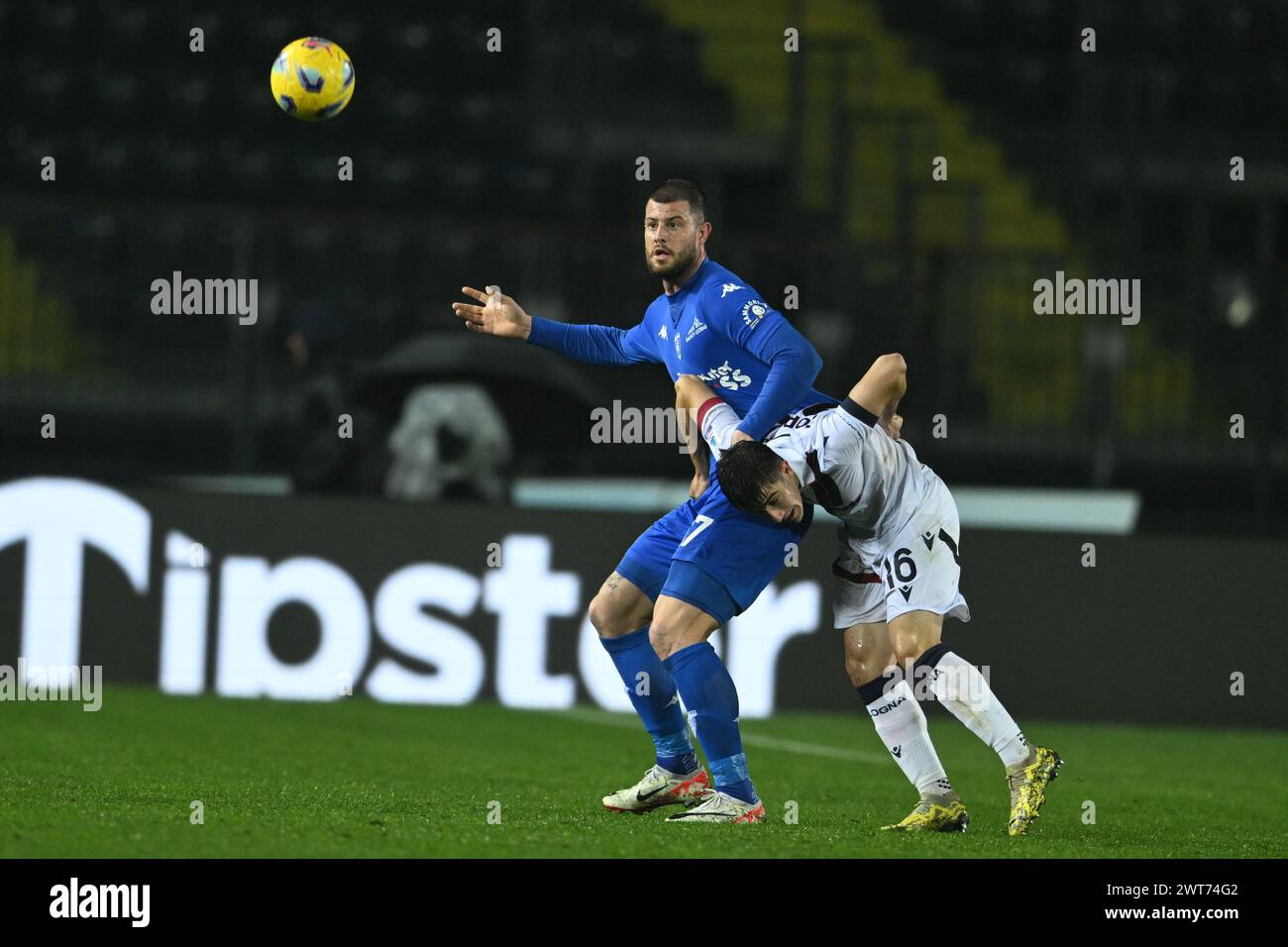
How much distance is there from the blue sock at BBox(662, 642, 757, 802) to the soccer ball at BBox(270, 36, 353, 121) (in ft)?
10.5

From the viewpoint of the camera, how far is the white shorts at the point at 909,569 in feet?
19.9

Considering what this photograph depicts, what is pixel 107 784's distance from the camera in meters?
6.47

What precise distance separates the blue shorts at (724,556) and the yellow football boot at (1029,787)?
1.01 m

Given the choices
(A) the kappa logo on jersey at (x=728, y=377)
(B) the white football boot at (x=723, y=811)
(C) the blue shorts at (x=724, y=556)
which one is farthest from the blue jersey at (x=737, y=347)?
(B) the white football boot at (x=723, y=811)

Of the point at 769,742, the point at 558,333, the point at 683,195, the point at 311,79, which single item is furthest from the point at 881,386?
the point at 769,742

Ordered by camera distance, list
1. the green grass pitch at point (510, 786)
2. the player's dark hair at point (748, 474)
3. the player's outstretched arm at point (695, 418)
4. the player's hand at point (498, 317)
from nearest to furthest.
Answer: the green grass pitch at point (510, 786)
the player's dark hair at point (748, 474)
the player's outstretched arm at point (695, 418)
the player's hand at point (498, 317)

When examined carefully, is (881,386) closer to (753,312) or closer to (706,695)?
(753,312)

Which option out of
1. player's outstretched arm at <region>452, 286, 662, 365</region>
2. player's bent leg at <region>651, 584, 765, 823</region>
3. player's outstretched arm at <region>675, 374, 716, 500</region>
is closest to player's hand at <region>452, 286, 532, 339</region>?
player's outstretched arm at <region>452, 286, 662, 365</region>

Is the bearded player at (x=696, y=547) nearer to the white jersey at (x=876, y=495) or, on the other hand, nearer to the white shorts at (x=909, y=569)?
the white jersey at (x=876, y=495)

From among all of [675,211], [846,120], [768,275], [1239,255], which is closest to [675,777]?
[675,211]

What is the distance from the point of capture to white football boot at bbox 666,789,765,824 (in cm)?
588

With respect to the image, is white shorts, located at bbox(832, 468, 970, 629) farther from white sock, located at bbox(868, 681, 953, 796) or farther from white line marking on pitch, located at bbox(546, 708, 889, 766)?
white line marking on pitch, located at bbox(546, 708, 889, 766)
